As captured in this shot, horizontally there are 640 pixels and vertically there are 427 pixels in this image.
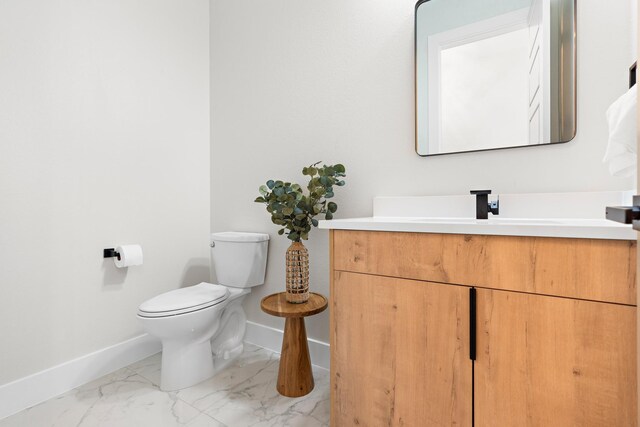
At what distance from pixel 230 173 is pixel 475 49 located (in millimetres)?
1664

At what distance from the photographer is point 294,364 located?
1.62 meters

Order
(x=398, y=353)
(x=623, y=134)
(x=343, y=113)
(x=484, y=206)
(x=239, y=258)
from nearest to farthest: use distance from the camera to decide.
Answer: (x=623, y=134) → (x=398, y=353) → (x=484, y=206) → (x=343, y=113) → (x=239, y=258)

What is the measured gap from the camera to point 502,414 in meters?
0.93

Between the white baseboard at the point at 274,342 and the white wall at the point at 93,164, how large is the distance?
0.58 meters

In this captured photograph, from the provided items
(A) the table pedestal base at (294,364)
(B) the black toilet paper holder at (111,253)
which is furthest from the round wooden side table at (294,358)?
(B) the black toilet paper holder at (111,253)

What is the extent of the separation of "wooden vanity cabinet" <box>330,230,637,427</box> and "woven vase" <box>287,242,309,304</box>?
0.40 m

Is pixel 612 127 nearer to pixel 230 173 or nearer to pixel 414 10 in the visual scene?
pixel 414 10

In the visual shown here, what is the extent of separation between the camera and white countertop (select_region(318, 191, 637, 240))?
85 centimetres

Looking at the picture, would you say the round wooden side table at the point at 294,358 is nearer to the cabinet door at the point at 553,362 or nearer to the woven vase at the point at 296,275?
the woven vase at the point at 296,275

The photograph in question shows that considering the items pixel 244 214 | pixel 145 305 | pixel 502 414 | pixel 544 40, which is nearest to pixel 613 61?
pixel 544 40

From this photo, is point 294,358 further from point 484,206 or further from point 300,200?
point 484,206

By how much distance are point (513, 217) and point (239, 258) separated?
150 centimetres

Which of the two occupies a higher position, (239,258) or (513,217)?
(513,217)

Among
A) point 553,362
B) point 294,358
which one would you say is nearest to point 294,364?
point 294,358
